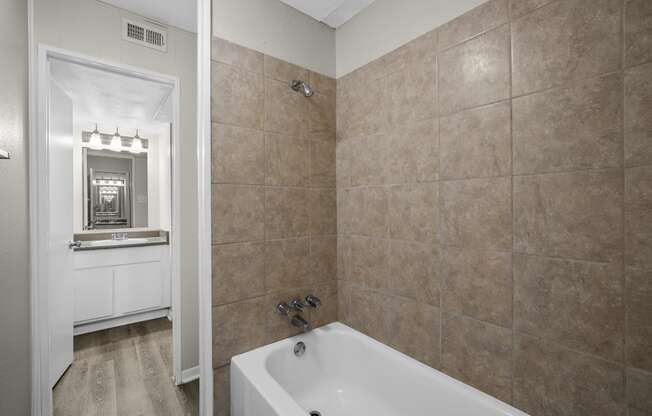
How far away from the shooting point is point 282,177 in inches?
59.9

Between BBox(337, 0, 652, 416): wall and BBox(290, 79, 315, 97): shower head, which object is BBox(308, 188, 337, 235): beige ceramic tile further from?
BBox(290, 79, 315, 97): shower head

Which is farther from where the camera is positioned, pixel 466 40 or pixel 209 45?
pixel 209 45

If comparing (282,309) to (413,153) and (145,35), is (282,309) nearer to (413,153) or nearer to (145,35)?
(413,153)

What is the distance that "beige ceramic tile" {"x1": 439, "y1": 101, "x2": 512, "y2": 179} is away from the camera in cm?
102

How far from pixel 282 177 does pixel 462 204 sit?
937mm

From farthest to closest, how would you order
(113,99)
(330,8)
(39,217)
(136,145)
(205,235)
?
(136,145), (113,99), (330,8), (39,217), (205,235)

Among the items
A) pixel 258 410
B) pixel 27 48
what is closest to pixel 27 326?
pixel 258 410

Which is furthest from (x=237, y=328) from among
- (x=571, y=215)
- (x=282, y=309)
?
(x=571, y=215)

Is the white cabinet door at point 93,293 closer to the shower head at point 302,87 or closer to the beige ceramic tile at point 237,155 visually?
the beige ceramic tile at point 237,155

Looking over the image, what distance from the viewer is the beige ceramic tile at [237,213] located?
1317 millimetres

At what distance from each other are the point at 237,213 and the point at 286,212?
284 millimetres

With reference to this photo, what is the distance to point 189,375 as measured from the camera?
1907mm

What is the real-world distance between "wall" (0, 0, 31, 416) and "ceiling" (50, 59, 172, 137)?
0.36 meters

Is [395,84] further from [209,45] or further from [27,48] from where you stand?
[27,48]
